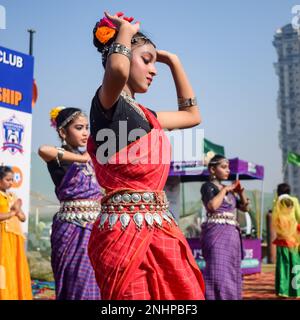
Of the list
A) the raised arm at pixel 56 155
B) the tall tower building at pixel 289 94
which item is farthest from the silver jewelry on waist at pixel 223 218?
→ the tall tower building at pixel 289 94

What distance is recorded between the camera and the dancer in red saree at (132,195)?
2252 millimetres

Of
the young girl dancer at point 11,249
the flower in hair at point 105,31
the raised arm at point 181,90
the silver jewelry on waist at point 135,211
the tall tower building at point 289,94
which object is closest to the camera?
the silver jewelry on waist at point 135,211

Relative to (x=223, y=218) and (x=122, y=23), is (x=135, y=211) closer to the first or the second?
(x=122, y=23)

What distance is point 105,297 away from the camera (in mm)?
2303

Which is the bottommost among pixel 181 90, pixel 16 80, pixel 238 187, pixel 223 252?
pixel 223 252

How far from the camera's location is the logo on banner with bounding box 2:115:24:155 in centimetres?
695

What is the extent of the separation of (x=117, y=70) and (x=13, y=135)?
5.09m

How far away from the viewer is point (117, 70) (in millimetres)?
2172

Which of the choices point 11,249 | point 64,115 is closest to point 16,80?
point 11,249

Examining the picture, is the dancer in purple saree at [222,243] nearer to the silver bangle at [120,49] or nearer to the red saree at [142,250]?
the red saree at [142,250]

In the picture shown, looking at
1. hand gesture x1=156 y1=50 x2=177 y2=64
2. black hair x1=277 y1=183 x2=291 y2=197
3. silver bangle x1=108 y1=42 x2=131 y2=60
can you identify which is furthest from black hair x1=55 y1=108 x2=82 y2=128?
black hair x1=277 y1=183 x2=291 y2=197

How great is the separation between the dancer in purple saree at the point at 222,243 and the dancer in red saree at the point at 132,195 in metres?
3.39
